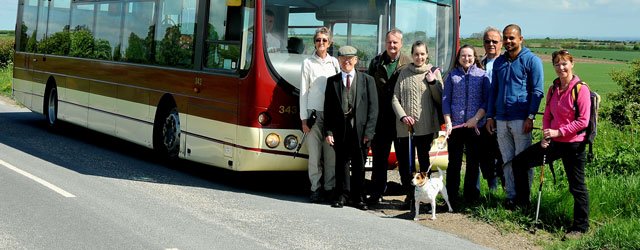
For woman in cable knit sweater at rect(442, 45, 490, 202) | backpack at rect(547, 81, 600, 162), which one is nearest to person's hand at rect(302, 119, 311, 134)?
woman in cable knit sweater at rect(442, 45, 490, 202)

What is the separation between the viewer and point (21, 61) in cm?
2088

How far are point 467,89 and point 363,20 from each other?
2.04 meters

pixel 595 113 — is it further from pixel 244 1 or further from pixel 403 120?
pixel 244 1

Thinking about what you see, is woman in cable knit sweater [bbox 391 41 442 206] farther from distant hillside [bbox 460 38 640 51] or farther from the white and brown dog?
distant hillside [bbox 460 38 640 51]

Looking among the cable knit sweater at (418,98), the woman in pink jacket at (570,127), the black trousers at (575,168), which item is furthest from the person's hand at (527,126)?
the cable knit sweater at (418,98)

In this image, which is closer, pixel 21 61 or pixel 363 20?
pixel 363 20

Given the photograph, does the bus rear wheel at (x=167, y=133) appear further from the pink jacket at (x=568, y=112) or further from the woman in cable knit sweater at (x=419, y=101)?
the pink jacket at (x=568, y=112)

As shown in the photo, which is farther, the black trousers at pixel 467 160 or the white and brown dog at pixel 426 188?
the black trousers at pixel 467 160

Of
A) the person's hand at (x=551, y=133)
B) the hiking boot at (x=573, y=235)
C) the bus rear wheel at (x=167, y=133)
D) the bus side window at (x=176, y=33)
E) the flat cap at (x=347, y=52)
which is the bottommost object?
the hiking boot at (x=573, y=235)

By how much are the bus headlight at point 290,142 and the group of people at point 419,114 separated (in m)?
0.25

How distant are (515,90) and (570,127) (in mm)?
880

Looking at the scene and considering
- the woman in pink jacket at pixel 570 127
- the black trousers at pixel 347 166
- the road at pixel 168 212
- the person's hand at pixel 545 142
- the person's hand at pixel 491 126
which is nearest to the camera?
the road at pixel 168 212

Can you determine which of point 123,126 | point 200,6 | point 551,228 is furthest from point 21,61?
point 551,228

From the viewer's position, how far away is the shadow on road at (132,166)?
1195 centimetres
